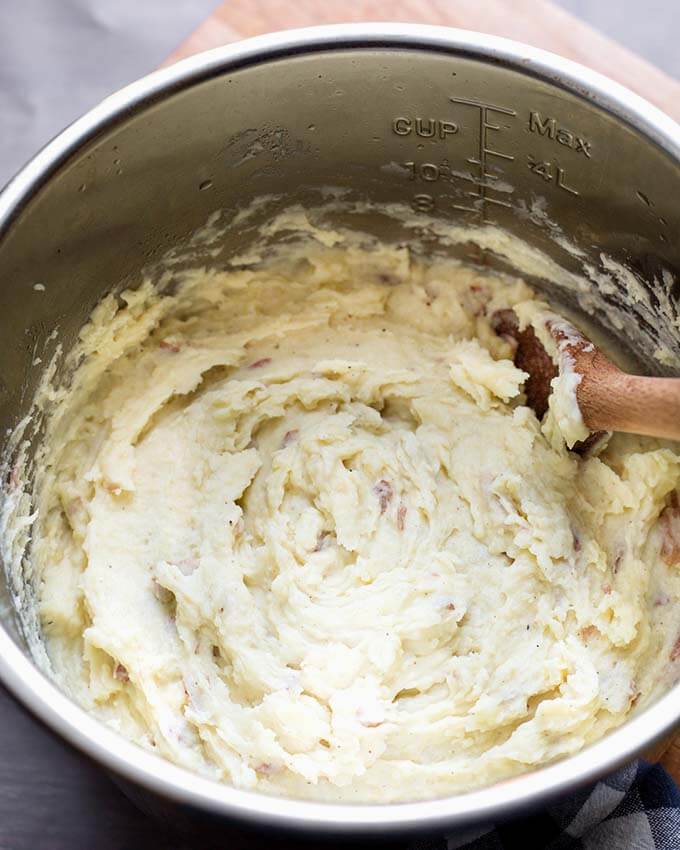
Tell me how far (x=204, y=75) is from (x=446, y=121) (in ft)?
1.45

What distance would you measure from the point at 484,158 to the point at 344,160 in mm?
268

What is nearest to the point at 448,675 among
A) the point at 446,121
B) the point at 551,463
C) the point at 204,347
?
the point at 551,463

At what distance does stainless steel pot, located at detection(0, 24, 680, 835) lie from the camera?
66.5 inches

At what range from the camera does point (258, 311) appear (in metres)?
2.14

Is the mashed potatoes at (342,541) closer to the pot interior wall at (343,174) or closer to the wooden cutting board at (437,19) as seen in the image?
the pot interior wall at (343,174)

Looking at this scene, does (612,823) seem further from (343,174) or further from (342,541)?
(343,174)

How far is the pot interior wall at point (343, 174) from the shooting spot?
5.64 feet

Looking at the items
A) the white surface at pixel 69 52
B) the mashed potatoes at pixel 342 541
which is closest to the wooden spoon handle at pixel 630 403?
the mashed potatoes at pixel 342 541

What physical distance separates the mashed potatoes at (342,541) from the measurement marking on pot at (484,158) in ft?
0.50

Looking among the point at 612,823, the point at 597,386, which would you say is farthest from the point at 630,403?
the point at 612,823

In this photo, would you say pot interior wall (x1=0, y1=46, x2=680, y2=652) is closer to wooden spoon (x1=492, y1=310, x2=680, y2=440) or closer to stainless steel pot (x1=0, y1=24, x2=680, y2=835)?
stainless steel pot (x1=0, y1=24, x2=680, y2=835)

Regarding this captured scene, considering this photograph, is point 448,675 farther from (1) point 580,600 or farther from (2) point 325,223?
(2) point 325,223

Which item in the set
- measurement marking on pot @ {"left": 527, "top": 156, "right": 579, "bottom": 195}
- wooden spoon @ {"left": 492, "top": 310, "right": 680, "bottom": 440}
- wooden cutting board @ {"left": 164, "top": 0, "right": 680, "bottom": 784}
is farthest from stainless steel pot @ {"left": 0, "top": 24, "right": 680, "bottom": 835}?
wooden cutting board @ {"left": 164, "top": 0, "right": 680, "bottom": 784}

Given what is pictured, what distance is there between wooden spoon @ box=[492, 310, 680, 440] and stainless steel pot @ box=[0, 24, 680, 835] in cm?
14
